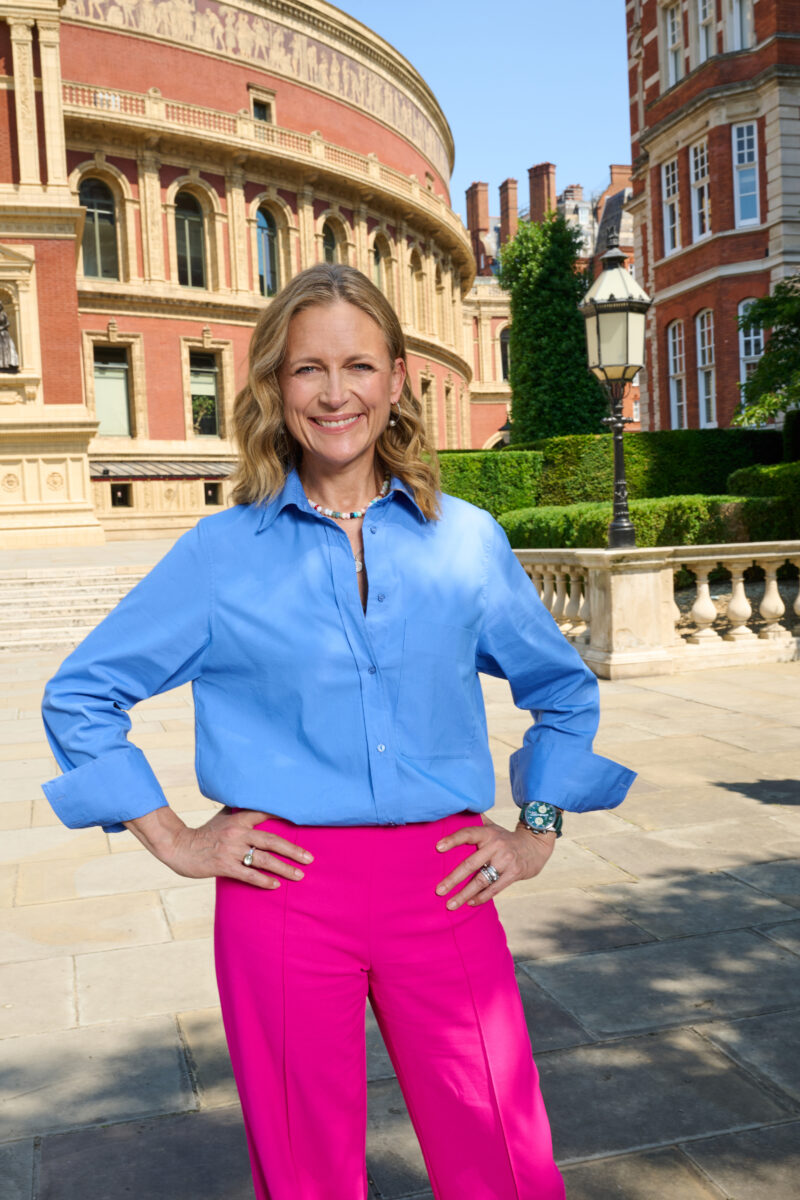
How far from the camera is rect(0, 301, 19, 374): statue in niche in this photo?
27609 mm

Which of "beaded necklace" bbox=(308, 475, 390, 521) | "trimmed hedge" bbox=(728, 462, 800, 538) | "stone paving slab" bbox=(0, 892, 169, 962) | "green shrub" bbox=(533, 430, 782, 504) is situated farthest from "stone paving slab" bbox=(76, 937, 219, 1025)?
"green shrub" bbox=(533, 430, 782, 504)

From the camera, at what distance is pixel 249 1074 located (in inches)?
68.2

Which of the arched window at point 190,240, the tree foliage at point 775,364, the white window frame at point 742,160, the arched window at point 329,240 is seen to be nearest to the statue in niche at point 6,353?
the arched window at point 190,240

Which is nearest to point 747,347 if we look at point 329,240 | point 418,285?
point 329,240

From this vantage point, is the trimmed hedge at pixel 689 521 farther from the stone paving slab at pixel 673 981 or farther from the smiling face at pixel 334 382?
the smiling face at pixel 334 382

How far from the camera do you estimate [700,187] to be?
29266mm

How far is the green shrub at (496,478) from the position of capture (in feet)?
81.1

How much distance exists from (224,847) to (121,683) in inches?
12.6

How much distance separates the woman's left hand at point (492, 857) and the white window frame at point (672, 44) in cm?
3231

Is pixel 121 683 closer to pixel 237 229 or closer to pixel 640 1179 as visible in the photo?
pixel 640 1179

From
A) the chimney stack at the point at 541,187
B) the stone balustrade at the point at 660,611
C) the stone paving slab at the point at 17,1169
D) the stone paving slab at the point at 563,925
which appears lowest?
the stone paving slab at the point at 563,925

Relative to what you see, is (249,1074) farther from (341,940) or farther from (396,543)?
(396,543)

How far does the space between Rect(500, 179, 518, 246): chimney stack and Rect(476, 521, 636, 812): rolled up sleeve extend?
67.6 metres

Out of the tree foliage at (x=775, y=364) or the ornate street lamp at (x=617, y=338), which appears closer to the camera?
the ornate street lamp at (x=617, y=338)
